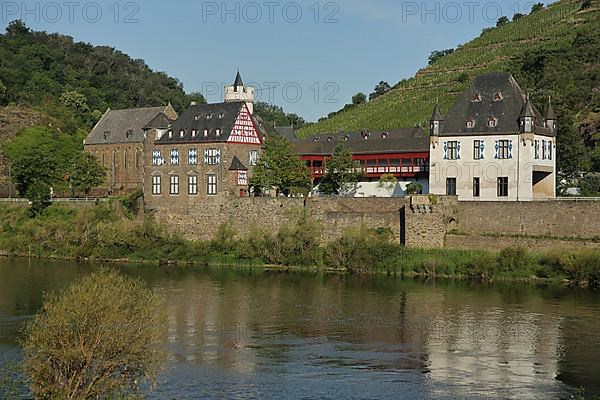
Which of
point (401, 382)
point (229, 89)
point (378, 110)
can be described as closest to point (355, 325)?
point (401, 382)

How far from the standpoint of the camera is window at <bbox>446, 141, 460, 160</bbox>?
4950cm

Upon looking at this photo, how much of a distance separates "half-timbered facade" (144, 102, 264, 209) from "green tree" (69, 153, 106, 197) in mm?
9915

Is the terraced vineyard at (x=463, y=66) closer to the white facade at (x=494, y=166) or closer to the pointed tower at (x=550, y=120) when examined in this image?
the pointed tower at (x=550, y=120)

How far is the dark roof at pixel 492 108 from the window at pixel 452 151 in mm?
538

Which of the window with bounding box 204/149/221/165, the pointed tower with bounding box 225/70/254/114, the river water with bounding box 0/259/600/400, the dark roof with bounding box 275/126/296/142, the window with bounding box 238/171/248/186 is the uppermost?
the pointed tower with bounding box 225/70/254/114

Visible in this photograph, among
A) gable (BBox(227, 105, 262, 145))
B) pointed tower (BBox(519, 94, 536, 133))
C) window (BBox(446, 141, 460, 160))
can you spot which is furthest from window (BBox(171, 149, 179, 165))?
pointed tower (BBox(519, 94, 536, 133))

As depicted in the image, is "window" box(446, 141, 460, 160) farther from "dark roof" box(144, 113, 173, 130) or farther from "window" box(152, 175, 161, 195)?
"dark roof" box(144, 113, 173, 130)

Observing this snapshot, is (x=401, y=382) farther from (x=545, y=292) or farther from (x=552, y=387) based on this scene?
(x=545, y=292)

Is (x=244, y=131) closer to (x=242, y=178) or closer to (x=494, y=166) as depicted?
(x=242, y=178)

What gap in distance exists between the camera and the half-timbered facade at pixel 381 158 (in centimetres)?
5484

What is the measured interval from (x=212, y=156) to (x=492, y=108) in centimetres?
1671

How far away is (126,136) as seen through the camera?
71.7m

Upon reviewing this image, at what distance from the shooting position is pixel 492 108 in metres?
49.0

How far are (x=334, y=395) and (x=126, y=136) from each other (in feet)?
169
